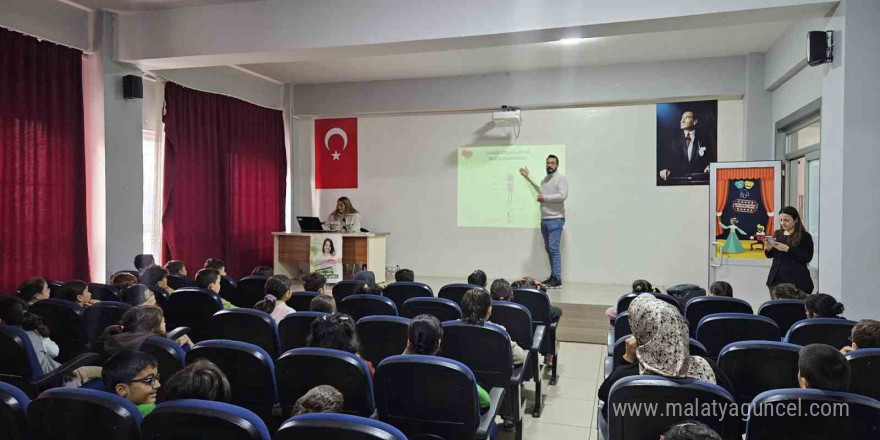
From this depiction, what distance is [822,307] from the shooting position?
3.02m

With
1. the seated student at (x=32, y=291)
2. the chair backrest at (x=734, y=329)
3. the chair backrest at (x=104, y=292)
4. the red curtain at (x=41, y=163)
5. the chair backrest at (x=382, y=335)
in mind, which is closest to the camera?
the chair backrest at (x=734, y=329)

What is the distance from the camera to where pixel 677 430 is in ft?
4.35

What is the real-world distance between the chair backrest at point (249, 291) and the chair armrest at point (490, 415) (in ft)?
8.75

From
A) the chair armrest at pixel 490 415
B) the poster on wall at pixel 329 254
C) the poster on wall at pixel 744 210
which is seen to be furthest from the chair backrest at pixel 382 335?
the poster on wall at pixel 329 254

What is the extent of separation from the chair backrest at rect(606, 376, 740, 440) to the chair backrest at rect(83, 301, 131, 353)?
2.77 meters

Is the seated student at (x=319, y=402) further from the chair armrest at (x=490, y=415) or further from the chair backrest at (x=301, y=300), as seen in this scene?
the chair backrest at (x=301, y=300)

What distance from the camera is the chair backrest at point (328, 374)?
6.96ft

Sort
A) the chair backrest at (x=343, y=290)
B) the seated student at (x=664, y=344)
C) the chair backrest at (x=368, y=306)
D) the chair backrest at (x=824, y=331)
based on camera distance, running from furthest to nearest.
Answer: the chair backrest at (x=343, y=290), the chair backrest at (x=368, y=306), the chair backrest at (x=824, y=331), the seated student at (x=664, y=344)

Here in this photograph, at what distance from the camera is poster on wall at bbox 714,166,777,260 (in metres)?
5.48

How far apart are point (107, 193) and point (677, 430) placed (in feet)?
18.7

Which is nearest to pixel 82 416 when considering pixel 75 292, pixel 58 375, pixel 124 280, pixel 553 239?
pixel 58 375

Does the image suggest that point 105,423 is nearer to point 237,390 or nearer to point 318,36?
point 237,390

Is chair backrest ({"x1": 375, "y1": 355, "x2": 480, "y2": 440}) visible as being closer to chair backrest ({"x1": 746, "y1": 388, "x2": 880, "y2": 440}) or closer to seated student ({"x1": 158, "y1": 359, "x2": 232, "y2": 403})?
seated student ({"x1": 158, "y1": 359, "x2": 232, "y2": 403})

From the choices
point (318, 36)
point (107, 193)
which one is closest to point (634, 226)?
point (318, 36)
